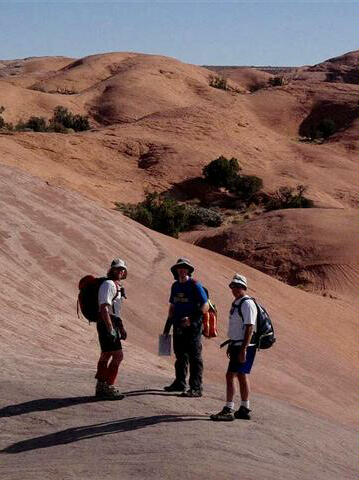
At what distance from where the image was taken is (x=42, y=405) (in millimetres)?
7777

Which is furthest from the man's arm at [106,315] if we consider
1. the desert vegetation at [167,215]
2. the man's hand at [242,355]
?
the desert vegetation at [167,215]

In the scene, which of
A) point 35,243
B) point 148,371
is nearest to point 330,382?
point 148,371

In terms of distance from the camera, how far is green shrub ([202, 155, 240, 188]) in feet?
128

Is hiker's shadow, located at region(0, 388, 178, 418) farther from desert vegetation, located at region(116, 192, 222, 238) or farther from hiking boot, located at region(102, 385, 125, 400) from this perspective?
desert vegetation, located at region(116, 192, 222, 238)

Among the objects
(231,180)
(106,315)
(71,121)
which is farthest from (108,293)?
(71,121)

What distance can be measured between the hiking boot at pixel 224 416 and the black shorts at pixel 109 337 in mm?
1141

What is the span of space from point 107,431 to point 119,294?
137 centimetres

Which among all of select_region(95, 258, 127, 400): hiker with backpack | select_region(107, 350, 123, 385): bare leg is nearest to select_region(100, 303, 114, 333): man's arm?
select_region(95, 258, 127, 400): hiker with backpack

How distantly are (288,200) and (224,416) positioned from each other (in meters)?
30.5

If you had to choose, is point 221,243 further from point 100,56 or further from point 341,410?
point 100,56

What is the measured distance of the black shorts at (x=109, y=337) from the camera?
309 inches

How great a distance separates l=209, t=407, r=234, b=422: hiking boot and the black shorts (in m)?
1.14

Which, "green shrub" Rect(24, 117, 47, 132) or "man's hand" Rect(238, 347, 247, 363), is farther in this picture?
"green shrub" Rect(24, 117, 47, 132)

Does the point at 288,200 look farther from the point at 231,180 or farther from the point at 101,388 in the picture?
the point at 101,388
